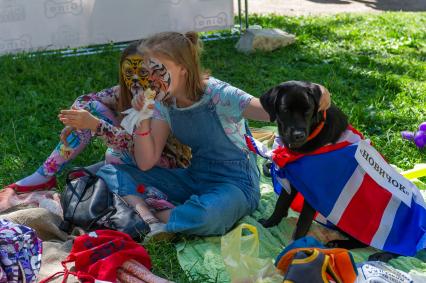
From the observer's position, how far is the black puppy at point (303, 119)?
3256mm

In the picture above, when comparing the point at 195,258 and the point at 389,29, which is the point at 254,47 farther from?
the point at 195,258

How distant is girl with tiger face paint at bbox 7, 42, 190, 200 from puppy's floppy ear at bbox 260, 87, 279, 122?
622 mm

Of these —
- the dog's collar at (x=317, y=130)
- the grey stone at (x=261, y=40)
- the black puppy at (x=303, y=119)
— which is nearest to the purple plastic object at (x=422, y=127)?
the black puppy at (x=303, y=119)

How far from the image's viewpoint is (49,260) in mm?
3322

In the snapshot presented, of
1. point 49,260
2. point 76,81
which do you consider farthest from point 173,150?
point 76,81

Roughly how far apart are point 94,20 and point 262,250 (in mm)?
4573

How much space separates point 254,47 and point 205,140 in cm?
392

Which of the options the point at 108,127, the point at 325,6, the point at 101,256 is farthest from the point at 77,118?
the point at 325,6

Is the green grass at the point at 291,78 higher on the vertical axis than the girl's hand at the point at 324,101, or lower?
lower

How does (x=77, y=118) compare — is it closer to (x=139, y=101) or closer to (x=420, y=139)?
(x=139, y=101)

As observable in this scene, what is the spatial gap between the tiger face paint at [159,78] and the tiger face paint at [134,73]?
24cm

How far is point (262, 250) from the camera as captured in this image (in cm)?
358

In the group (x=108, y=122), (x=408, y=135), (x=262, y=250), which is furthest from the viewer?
(x=408, y=135)

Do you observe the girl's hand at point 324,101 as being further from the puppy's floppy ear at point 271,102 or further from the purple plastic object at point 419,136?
the purple plastic object at point 419,136
